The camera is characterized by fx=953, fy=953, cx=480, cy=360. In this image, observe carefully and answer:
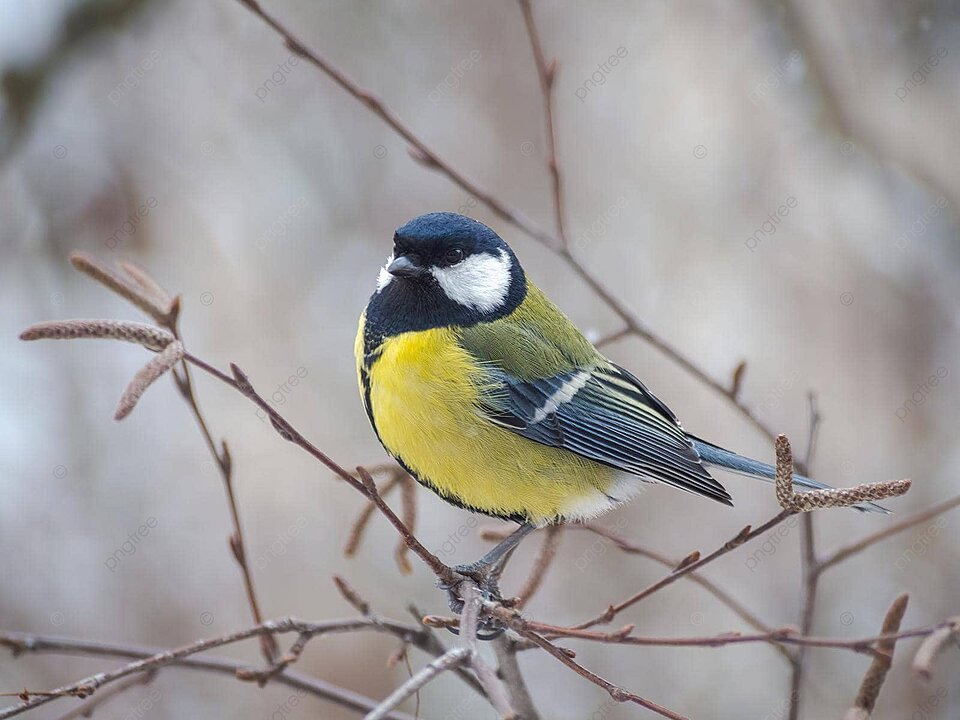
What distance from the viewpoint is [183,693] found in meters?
4.52

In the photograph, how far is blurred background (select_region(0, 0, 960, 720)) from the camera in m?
4.50

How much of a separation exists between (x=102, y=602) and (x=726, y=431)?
3.55 meters

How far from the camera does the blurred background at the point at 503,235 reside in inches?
177

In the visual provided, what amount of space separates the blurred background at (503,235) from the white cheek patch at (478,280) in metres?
2.29

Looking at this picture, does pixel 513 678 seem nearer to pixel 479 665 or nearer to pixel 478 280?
pixel 479 665

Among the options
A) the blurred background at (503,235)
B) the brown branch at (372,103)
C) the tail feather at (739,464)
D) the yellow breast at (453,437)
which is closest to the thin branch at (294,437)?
the yellow breast at (453,437)


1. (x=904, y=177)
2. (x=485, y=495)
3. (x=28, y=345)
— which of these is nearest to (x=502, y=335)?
(x=485, y=495)

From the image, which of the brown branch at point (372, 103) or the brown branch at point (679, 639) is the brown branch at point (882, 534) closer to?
the brown branch at point (679, 639)

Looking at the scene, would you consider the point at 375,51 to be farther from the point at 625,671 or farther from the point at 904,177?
the point at 625,671

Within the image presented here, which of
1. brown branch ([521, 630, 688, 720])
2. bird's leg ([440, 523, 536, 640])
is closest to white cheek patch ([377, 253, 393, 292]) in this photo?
bird's leg ([440, 523, 536, 640])

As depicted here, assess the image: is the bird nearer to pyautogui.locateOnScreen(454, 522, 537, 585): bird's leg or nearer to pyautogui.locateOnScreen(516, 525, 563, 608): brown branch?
pyautogui.locateOnScreen(454, 522, 537, 585): bird's leg

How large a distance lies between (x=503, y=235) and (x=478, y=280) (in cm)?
273

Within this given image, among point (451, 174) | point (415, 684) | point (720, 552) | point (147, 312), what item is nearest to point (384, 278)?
point (451, 174)

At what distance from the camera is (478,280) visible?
2818 millimetres
